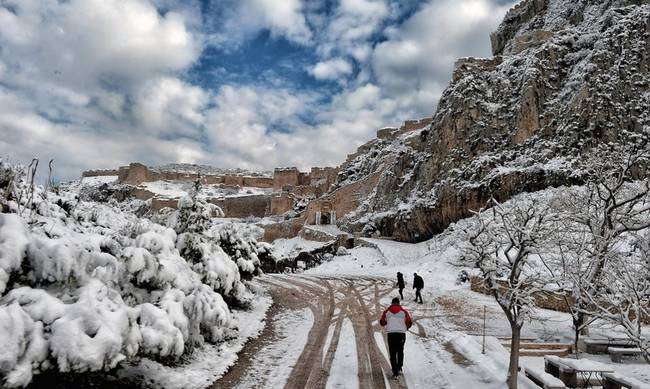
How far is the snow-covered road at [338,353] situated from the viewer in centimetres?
763

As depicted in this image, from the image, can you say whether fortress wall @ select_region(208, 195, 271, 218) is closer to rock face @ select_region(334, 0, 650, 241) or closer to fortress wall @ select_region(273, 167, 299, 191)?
fortress wall @ select_region(273, 167, 299, 191)

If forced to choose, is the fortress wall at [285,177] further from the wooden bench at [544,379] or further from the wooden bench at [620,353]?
the wooden bench at [544,379]

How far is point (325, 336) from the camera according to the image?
11219mm

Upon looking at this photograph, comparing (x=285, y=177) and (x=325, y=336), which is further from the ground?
(x=285, y=177)

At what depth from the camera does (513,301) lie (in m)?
7.28

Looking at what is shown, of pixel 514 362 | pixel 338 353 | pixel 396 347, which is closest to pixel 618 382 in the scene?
pixel 514 362

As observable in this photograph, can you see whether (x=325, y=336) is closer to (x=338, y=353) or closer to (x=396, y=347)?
(x=338, y=353)

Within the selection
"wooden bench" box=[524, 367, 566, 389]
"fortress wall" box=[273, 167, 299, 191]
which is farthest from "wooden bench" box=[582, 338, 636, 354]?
"fortress wall" box=[273, 167, 299, 191]

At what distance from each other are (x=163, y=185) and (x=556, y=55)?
90339 millimetres

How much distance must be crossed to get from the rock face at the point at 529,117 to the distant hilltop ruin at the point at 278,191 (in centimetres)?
1038

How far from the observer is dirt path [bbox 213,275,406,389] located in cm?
765

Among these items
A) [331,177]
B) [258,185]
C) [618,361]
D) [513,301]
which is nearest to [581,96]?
[618,361]

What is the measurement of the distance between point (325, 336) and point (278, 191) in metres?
80.4

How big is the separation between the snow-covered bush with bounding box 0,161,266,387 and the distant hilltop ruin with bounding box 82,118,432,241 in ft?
132
